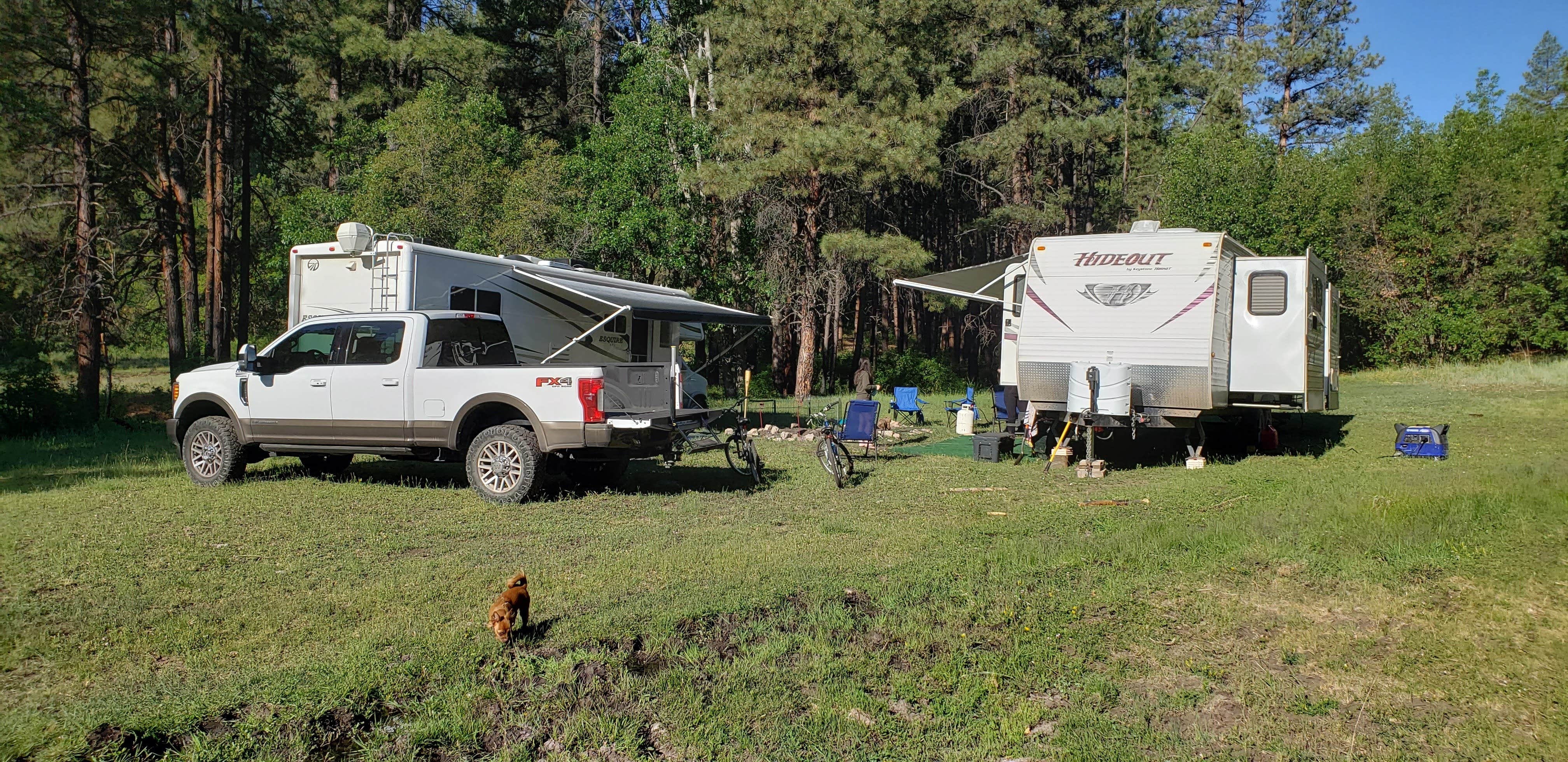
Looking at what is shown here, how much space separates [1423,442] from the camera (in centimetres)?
1151

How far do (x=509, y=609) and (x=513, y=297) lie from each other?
872 centimetres

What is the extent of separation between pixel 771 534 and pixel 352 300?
22.3ft

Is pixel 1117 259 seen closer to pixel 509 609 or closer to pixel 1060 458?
pixel 1060 458

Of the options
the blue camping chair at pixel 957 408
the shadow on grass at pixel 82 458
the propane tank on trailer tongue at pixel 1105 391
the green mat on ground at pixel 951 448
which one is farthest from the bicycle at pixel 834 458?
the shadow on grass at pixel 82 458

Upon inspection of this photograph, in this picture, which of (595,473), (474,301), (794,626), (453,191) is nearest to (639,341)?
(474,301)

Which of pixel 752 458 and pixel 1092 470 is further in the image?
pixel 1092 470

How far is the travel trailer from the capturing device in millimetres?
11289

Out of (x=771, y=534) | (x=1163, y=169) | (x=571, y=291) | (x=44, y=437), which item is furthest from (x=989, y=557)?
(x=1163, y=169)

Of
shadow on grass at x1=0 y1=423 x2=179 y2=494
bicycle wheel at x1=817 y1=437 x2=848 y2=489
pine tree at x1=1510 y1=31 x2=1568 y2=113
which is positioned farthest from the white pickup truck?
pine tree at x1=1510 y1=31 x2=1568 y2=113

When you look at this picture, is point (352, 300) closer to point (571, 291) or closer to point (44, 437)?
point (571, 291)

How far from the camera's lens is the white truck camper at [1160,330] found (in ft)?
35.3

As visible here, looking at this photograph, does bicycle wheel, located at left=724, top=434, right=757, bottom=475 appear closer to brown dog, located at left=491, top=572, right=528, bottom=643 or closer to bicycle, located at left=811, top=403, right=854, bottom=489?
bicycle, located at left=811, top=403, right=854, bottom=489

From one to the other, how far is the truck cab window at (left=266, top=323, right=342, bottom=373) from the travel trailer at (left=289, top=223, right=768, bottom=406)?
23 cm

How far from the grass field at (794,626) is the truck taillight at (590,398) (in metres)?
0.91
